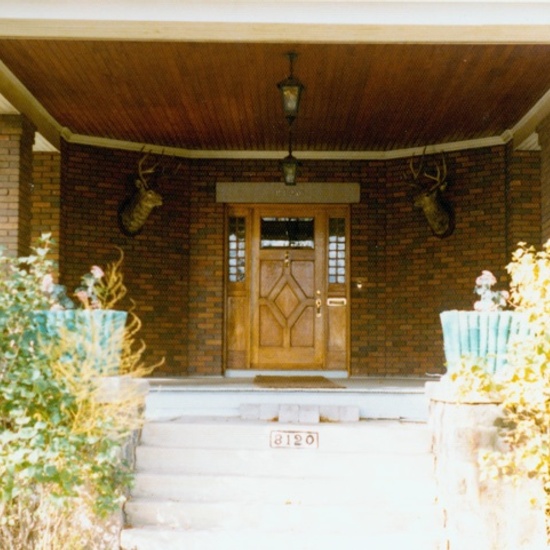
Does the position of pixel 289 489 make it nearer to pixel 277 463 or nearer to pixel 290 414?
pixel 277 463

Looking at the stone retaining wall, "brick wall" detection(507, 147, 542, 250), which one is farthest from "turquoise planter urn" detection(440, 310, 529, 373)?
"brick wall" detection(507, 147, 542, 250)

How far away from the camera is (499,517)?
15.5 ft

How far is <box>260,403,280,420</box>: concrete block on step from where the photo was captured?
5.85 m

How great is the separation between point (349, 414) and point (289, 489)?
3.30 ft

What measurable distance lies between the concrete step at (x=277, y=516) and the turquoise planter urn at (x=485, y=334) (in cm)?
104

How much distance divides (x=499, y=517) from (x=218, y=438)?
1895 mm

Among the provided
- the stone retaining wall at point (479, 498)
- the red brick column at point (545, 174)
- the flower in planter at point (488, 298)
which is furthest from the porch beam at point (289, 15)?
the stone retaining wall at point (479, 498)

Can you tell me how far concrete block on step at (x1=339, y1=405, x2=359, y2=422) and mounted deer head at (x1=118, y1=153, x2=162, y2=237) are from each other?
13.5 feet

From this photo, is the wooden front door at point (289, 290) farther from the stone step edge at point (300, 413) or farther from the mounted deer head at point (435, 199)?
the stone step edge at point (300, 413)

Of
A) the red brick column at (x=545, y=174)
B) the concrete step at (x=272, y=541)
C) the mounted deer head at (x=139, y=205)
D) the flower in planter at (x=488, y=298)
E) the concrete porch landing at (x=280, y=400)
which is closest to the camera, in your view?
the concrete step at (x=272, y=541)

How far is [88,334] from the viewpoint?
5.07 metres

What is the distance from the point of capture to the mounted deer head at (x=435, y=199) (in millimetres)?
9125

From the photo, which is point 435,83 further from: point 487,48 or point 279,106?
point 279,106

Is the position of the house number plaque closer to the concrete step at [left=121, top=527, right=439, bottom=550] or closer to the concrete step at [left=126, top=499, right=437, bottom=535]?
the concrete step at [left=126, top=499, right=437, bottom=535]
